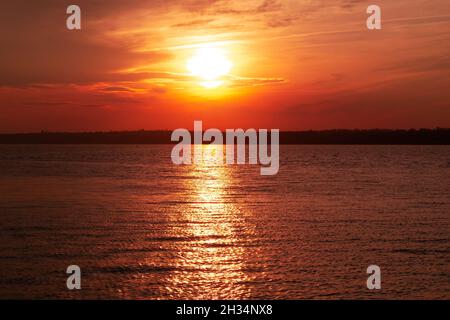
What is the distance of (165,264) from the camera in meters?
20.6

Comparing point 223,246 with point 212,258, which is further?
point 223,246

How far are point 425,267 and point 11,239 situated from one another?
18.2 m

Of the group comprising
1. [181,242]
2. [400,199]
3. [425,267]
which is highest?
[400,199]

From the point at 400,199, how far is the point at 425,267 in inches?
1003

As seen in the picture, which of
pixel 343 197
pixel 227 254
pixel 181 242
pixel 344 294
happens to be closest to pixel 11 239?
pixel 181 242

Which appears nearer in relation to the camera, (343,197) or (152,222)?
(152,222)

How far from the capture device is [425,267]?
20219 millimetres

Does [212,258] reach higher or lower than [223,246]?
lower

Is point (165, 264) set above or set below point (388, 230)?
below
